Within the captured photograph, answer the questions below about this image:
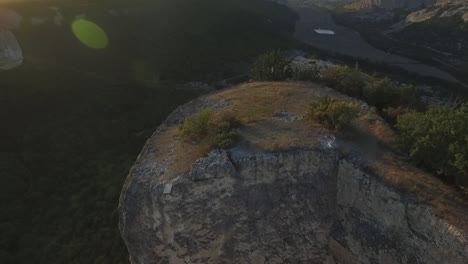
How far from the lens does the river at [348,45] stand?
84.6 m

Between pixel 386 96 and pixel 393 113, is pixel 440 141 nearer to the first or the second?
pixel 393 113

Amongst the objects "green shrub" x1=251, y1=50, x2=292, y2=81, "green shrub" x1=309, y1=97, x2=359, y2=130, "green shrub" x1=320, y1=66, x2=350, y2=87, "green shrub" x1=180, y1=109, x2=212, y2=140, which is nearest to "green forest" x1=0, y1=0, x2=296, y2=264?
"green shrub" x1=180, y1=109, x2=212, y2=140

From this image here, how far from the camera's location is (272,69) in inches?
963

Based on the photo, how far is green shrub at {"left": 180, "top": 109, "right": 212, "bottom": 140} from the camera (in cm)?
1600

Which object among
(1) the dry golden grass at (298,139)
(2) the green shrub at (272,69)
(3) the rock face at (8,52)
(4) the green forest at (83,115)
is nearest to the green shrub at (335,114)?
(1) the dry golden grass at (298,139)

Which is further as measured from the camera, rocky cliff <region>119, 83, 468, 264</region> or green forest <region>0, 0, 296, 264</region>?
green forest <region>0, 0, 296, 264</region>

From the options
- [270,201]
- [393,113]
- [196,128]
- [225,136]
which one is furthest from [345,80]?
[270,201]

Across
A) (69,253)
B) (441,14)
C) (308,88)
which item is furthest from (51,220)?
(441,14)

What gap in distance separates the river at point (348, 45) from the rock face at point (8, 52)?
70875mm

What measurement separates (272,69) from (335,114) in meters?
9.65

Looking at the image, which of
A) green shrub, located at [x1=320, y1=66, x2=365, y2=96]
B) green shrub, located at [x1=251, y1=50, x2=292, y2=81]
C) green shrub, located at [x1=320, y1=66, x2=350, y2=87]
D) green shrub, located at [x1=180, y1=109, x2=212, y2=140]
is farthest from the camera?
green shrub, located at [x1=251, y1=50, x2=292, y2=81]

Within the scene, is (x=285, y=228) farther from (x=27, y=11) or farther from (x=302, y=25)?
(x=302, y=25)

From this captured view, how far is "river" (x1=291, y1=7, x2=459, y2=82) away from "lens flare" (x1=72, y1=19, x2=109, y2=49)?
188 ft

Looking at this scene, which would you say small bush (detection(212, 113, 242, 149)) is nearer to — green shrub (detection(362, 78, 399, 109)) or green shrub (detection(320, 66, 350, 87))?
green shrub (detection(362, 78, 399, 109))
